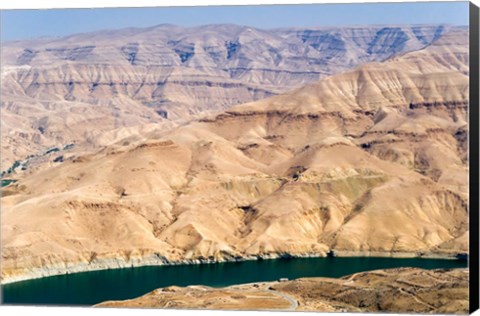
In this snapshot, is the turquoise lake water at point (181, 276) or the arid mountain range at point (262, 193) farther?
the arid mountain range at point (262, 193)

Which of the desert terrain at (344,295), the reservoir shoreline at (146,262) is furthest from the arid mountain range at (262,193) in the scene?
the desert terrain at (344,295)

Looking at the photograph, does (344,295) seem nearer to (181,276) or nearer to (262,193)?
(181,276)

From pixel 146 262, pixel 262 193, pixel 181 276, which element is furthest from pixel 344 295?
A: pixel 262 193

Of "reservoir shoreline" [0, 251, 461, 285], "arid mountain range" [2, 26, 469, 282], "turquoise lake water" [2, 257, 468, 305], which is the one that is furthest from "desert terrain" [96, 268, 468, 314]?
"arid mountain range" [2, 26, 469, 282]

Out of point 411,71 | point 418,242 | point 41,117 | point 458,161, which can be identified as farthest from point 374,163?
point 41,117

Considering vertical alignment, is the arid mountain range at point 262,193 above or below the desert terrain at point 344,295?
below

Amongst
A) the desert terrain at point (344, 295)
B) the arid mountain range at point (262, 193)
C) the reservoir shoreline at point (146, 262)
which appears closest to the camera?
the desert terrain at point (344, 295)

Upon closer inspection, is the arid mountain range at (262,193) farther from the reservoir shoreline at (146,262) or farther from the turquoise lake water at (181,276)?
the turquoise lake water at (181,276)
